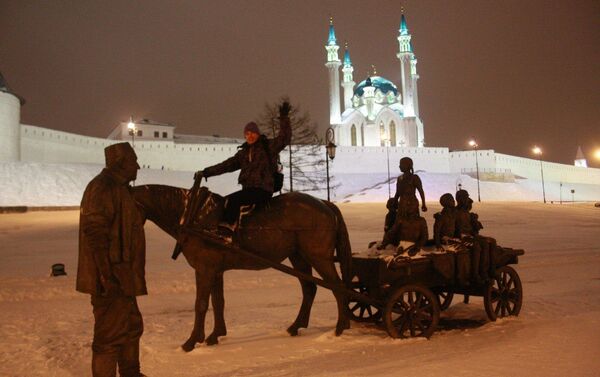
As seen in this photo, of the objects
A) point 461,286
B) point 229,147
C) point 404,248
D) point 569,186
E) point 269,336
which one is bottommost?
point 269,336

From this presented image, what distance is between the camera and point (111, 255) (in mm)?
3963

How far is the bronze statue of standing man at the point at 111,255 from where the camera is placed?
392cm

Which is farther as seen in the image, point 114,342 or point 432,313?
point 432,313

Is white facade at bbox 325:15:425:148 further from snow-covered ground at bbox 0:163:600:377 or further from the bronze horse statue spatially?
the bronze horse statue

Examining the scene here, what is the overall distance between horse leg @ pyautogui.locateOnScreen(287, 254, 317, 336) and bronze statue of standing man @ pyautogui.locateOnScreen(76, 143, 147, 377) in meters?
3.04

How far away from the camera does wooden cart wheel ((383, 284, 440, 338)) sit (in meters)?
6.48

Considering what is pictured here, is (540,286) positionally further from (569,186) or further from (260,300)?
(569,186)

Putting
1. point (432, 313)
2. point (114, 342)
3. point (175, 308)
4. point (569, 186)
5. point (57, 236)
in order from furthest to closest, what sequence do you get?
point (569, 186) → point (57, 236) → point (175, 308) → point (432, 313) → point (114, 342)

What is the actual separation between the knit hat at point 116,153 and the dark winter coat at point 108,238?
0.34 feet

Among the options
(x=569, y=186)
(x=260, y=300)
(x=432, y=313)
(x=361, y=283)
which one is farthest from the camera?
(x=569, y=186)

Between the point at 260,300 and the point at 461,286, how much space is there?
394 cm

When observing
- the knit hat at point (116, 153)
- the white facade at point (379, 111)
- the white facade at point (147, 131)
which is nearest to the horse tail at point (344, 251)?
the knit hat at point (116, 153)

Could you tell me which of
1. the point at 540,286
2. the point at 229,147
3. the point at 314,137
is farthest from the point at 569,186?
the point at 540,286

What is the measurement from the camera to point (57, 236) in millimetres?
21969
